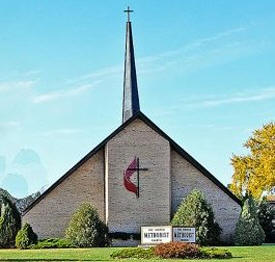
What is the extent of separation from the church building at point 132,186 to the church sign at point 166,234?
8021 mm

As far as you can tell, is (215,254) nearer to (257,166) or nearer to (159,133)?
(159,133)

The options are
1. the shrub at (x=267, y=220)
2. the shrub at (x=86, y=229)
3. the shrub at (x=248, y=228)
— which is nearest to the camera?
the shrub at (x=86, y=229)

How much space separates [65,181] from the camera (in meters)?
43.8

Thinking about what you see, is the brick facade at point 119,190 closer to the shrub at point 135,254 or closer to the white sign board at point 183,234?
the white sign board at point 183,234

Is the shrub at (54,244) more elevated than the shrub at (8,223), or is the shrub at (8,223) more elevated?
the shrub at (8,223)

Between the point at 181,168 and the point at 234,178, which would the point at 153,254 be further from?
the point at 234,178

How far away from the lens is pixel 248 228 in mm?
41750

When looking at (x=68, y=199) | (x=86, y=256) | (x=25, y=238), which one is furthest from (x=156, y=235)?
(x=68, y=199)

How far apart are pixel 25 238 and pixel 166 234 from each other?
9.36m

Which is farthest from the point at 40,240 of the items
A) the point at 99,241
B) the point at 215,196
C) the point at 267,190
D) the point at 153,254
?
the point at 267,190

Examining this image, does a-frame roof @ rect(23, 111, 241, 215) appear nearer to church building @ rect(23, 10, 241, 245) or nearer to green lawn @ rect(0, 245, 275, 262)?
church building @ rect(23, 10, 241, 245)

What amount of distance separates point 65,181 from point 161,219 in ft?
19.3

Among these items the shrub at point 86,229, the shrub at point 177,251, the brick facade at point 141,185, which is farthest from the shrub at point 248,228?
the shrub at point 177,251

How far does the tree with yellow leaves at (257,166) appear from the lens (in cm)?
5791
